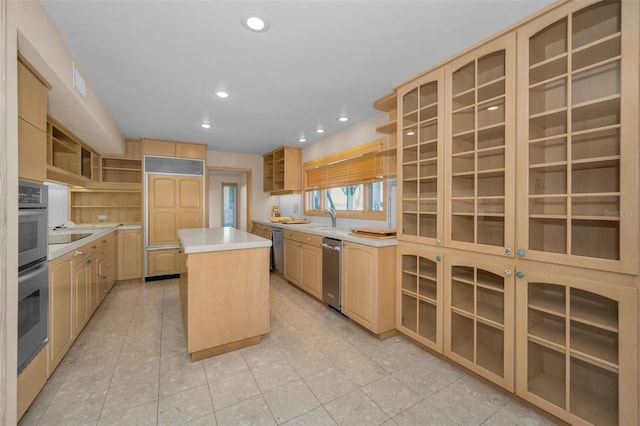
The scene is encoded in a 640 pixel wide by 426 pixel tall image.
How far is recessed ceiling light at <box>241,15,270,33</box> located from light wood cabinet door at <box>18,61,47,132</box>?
1.32m

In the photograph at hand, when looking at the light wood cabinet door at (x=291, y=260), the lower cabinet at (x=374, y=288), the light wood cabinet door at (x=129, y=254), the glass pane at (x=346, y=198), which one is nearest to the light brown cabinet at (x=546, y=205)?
the lower cabinet at (x=374, y=288)

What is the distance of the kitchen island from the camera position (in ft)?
6.90

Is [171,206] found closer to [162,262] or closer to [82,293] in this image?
[162,262]

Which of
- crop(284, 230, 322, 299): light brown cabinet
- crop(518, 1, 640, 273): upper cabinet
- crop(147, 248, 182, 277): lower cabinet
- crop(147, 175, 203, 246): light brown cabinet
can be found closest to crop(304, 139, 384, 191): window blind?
crop(284, 230, 322, 299): light brown cabinet

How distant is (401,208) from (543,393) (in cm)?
151

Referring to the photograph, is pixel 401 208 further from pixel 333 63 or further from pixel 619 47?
pixel 619 47

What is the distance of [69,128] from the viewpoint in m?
2.98

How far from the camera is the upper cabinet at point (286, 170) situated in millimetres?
5012

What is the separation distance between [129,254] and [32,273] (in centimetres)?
314

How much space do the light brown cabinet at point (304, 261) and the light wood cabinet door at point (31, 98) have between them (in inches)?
101

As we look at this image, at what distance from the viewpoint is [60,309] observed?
201 centimetres

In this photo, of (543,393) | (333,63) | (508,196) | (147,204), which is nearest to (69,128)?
(147,204)

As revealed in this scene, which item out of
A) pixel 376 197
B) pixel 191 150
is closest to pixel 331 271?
pixel 376 197

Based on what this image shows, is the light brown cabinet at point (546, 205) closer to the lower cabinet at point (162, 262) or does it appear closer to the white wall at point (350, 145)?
the white wall at point (350, 145)
